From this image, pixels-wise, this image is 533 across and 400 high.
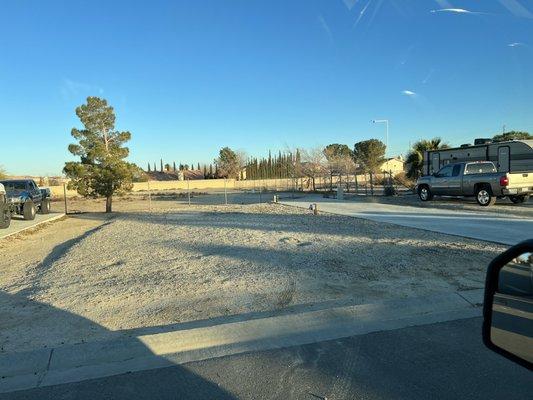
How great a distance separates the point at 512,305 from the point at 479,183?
2010 cm

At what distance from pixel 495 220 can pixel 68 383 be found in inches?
540

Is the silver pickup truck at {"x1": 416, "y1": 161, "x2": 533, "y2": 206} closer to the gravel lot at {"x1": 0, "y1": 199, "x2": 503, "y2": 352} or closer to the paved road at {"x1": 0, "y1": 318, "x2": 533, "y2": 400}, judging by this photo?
the gravel lot at {"x1": 0, "y1": 199, "x2": 503, "y2": 352}

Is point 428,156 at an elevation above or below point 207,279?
above

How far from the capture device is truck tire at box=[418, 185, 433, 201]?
23.7 meters

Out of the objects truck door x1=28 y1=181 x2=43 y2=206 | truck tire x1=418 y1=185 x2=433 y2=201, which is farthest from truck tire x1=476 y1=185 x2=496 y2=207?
truck door x1=28 y1=181 x2=43 y2=206

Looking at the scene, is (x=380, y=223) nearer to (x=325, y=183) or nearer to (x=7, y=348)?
(x=7, y=348)

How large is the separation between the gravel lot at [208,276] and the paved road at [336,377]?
130 cm

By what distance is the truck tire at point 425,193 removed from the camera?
23.7 metres

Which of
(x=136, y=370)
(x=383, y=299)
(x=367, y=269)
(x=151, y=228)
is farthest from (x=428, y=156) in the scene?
(x=136, y=370)

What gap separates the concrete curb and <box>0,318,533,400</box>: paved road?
0.67ft

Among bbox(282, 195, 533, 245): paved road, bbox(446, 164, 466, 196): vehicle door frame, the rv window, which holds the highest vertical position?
the rv window

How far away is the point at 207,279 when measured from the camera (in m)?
7.97

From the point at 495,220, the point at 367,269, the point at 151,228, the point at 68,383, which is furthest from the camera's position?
the point at 151,228

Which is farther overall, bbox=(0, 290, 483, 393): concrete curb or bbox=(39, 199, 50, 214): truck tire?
bbox=(39, 199, 50, 214): truck tire
